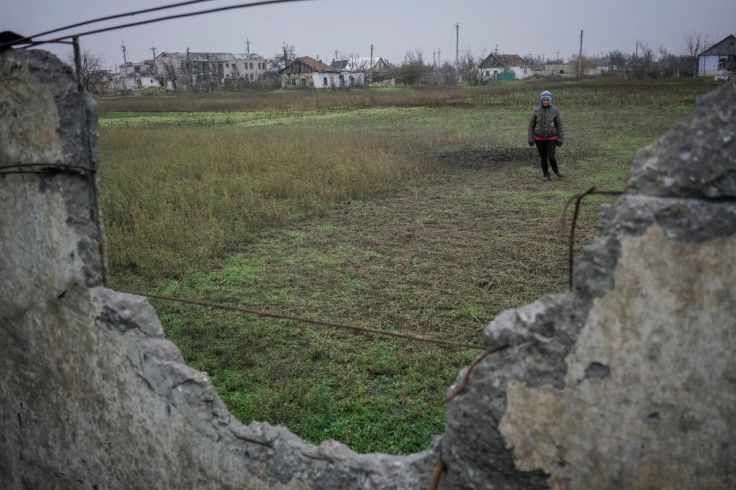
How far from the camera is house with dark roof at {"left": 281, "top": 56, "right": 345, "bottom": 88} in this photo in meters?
64.5

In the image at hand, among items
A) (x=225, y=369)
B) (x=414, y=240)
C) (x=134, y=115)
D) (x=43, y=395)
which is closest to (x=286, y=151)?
(x=414, y=240)

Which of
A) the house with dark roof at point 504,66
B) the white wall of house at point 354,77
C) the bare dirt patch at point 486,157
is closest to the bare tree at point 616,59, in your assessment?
the house with dark roof at point 504,66

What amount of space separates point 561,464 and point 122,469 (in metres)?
1.90

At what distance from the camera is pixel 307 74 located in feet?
212

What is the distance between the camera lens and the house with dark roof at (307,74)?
212ft

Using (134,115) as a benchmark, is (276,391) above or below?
below

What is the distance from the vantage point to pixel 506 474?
1595 mm

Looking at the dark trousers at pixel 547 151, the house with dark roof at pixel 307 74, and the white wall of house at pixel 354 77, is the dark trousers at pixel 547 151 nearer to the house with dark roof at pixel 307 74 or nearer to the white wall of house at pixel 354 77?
the house with dark roof at pixel 307 74

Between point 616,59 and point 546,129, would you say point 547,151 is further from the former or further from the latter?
point 616,59

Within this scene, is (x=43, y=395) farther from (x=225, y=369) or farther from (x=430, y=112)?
(x=430, y=112)

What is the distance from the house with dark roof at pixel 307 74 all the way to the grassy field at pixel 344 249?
5012 centimetres

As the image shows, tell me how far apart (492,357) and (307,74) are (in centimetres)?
6627

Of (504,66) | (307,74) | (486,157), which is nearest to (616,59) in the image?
(504,66)

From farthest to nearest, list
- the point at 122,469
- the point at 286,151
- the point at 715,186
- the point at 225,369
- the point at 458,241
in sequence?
the point at 286,151 < the point at 458,241 < the point at 225,369 < the point at 122,469 < the point at 715,186
